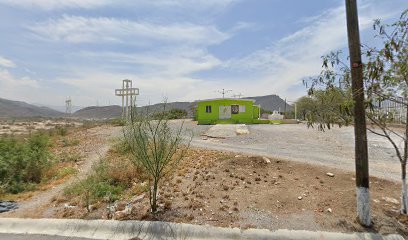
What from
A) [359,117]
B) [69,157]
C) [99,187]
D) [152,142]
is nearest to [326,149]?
[359,117]

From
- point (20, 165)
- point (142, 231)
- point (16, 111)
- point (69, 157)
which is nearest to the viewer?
point (142, 231)

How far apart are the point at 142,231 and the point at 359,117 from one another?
14.7ft

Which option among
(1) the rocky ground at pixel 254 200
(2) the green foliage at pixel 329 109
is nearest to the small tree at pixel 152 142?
(1) the rocky ground at pixel 254 200

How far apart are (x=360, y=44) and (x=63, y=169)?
997 cm

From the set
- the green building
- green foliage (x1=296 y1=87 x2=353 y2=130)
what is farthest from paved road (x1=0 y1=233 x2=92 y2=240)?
the green building

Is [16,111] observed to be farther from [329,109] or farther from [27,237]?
[329,109]

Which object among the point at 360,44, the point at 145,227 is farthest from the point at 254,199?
the point at 360,44

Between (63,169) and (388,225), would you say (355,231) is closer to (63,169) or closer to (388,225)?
(388,225)

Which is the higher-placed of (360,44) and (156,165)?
(360,44)

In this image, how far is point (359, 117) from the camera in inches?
186

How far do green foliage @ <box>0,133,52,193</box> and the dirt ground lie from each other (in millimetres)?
2297

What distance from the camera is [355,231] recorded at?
14.9ft

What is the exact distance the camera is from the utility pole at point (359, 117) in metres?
4.71

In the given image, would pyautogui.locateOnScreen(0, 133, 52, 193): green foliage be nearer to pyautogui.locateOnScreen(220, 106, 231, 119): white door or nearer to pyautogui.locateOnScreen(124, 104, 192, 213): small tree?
pyautogui.locateOnScreen(124, 104, 192, 213): small tree
